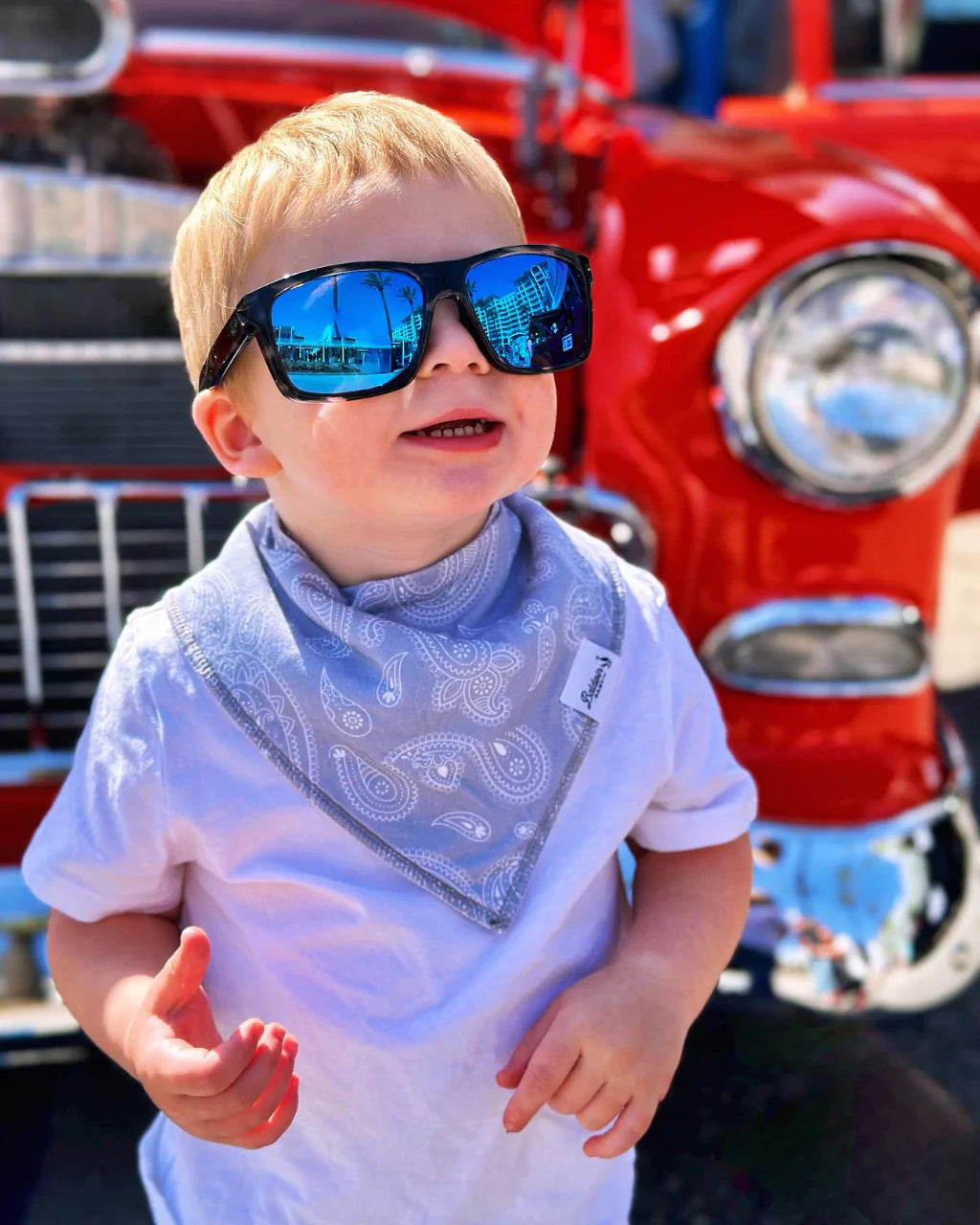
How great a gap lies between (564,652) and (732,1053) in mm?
1049

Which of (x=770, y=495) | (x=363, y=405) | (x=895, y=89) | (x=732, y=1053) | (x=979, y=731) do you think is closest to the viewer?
(x=363, y=405)

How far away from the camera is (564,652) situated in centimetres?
82

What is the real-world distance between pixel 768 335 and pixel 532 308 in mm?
575

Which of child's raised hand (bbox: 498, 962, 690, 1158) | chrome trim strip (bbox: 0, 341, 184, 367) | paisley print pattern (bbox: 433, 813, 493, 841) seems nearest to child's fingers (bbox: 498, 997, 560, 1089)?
child's raised hand (bbox: 498, 962, 690, 1158)

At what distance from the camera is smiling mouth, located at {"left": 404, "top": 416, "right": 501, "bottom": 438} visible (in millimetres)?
758

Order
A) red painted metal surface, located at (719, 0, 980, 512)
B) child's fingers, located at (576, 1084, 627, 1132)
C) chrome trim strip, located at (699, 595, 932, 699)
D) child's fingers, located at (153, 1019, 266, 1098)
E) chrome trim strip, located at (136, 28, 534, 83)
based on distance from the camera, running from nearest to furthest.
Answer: child's fingers, located at (153, 1019, 266, 1098) → child's fingers, located at (576, 1084, 627, 1132) → chrome trim strip, located at (699, 595, 932, 699) → chrome trim strip, located at (136, 28, 534, 83) → red painted metal surface, located at (719, 0, 980, 512)

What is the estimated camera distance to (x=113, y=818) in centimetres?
76

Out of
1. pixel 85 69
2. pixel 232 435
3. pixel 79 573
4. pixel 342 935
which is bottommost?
pixel 79 573

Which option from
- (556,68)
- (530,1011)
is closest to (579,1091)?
(530,1011)

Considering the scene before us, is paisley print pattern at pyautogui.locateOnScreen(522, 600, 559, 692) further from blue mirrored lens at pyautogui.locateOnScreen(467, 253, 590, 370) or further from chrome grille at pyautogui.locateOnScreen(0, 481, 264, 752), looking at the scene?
chrome grille at pyautogui.locateOnScreen(0, 481, 264, 752)

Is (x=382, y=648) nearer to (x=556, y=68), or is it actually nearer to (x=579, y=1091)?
(x=579, y=1091)

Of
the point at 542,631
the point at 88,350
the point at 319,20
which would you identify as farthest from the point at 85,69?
the point at 542,631

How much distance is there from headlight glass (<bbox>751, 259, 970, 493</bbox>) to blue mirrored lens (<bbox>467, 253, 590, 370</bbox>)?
521mm

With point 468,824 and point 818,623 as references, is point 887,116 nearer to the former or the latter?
point 818,623
